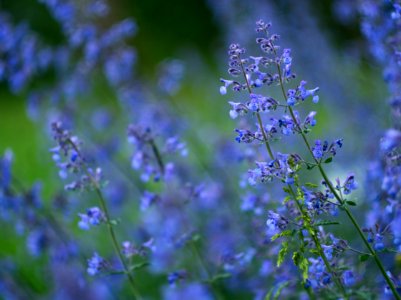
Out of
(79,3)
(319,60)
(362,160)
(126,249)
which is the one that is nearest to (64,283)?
(126,249)

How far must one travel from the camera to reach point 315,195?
7.13 feet

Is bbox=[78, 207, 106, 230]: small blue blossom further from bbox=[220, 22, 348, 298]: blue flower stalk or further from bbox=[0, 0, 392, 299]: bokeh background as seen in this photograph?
bbox=[0, 0, 392, 299]: bokeh background

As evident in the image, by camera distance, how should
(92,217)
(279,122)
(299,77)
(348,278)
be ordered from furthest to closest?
1. (299,77)
2. (92,217)
3. (348,278)
4. (279,122)

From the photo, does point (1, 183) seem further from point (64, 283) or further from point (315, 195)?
point (315, 195)

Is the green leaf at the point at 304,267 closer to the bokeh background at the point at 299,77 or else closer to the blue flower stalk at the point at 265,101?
the blue flower stalk at the point at 265,101

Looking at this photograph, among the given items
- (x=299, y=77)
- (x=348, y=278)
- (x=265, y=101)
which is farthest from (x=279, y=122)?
(x=299, y=77)

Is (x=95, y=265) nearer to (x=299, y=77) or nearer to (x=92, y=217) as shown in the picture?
(x=92, y=217)

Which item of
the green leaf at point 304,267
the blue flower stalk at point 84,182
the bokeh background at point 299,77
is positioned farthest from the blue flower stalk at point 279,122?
the bokeh background at point 299,77

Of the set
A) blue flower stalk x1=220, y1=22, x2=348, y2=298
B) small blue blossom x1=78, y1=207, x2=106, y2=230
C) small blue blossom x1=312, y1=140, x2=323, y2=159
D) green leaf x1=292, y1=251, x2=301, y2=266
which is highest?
small blue blossom x1=78, y1=207, x2=106, y2=230

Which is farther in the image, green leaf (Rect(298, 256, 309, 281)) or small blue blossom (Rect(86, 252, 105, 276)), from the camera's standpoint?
small blue blossom (Rect(86, 252, 105, 276))

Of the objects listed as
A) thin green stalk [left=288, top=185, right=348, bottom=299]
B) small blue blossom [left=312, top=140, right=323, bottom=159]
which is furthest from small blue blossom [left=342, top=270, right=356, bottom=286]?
small blue blossom [left=312, top=140, right=323, bottom=159]

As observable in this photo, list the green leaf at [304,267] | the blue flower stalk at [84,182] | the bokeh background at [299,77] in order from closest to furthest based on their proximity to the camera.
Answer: the green leaf at [304,267]
the blue flower stalk at [84,182]
the bokeh background at [299,77]

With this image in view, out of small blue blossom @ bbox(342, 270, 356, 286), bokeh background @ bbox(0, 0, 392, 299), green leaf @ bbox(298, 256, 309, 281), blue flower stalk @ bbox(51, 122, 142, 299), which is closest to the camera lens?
green leaf @ bbox(298, 256, 309, 281)

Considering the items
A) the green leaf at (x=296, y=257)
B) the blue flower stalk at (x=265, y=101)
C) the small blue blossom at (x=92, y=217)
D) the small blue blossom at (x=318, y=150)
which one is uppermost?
the small blue blossom at (x=92, y=217)
